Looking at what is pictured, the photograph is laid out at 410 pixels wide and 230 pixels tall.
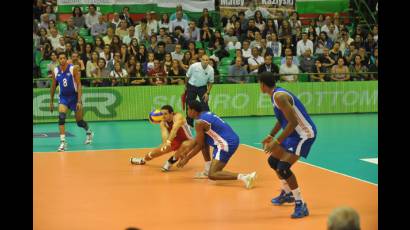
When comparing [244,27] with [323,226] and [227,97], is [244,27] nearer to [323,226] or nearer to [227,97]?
[227,97]

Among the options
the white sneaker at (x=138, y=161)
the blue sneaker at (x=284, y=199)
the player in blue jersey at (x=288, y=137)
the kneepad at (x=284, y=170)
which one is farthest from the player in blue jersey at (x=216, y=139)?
the white sneaker at (x=138, y=161)

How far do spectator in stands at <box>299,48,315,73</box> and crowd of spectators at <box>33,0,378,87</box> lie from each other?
0.05ft

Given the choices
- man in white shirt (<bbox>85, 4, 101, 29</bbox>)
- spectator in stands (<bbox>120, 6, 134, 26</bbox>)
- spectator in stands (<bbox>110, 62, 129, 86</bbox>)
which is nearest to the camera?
spectator in stands (<bbox>110, 62, 129, 86</bbox>)

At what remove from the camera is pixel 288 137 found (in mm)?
8430

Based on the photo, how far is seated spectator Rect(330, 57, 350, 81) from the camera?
20734mm

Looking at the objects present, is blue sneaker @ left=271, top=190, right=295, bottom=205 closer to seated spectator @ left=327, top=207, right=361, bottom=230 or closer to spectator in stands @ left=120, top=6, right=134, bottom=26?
seated spectator @ left=327, top=207, right=361, bottom=230

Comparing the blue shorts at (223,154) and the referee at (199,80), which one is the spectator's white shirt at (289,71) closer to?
the referee at (199,80)

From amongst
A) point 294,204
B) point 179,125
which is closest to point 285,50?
point 179,125

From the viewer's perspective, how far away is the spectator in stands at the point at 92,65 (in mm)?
19406

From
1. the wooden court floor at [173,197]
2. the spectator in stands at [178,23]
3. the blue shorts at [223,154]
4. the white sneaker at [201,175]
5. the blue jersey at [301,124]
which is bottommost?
the wooden court floor at [173,197]

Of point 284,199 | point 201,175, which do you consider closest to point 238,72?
point 201,175

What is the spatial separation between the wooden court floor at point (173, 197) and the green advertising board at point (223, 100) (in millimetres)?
6500

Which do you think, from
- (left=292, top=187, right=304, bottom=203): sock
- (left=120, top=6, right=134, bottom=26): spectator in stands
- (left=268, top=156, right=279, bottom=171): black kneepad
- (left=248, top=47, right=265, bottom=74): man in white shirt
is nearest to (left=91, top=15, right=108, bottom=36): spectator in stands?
(left=120, top=6, right=134, bottom=26): spectator in stands

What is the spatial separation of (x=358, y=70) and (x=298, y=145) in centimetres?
1386
